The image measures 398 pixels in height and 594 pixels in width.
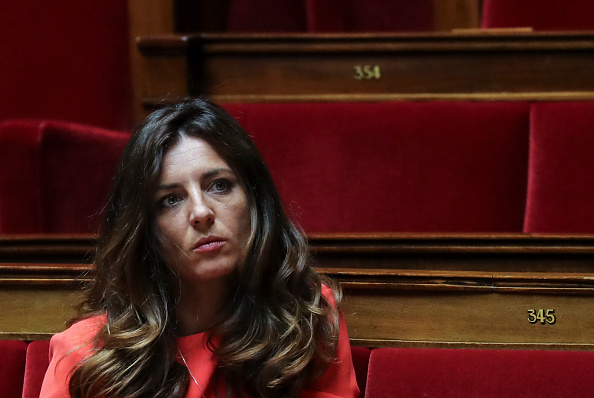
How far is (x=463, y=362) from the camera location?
0.32 m

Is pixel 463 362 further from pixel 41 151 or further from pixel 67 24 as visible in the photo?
pixel 67 24

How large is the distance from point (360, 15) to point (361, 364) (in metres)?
0.45

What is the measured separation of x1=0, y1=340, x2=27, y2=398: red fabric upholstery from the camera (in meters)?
0.35

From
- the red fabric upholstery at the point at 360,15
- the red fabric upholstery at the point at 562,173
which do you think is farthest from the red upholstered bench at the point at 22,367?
the red fabric upholstery at the point at 360,15

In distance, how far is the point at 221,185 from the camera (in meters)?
0.31

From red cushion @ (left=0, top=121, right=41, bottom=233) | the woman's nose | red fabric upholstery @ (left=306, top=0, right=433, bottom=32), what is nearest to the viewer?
the woman's nose

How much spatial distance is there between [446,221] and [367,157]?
0.23 feet

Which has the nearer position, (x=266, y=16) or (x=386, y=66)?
(x=386, y=66)

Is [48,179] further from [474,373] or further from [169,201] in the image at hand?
[474,373]

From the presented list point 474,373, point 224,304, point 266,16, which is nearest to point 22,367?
point 224,304

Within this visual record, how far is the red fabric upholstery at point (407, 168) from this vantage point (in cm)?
50

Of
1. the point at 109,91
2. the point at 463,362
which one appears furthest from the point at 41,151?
the point at 463,362

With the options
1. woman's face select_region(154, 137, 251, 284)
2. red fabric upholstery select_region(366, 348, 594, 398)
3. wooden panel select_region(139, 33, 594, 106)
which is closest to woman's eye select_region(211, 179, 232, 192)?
woman's face select_region(154, 137, 251, 284)

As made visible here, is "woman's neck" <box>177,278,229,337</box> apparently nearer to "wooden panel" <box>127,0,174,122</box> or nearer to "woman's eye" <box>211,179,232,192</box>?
"woman's eye" <box>211,179,232,192</box>
